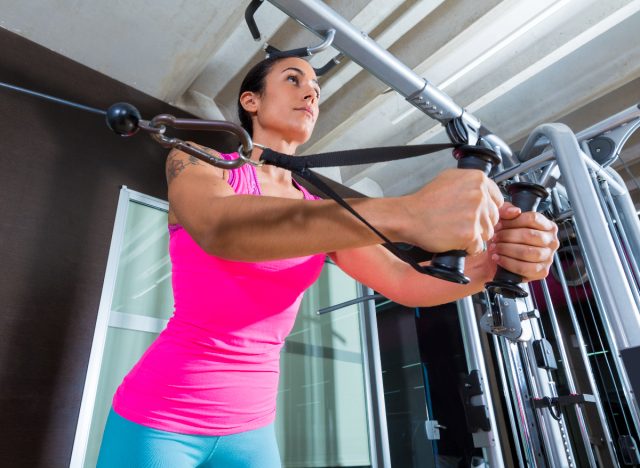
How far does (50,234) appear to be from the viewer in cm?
178

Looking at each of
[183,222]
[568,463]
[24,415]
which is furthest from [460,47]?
[24,415]

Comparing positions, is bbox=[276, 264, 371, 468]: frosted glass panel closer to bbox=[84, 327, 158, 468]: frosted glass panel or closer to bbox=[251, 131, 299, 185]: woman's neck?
bbox=[84, 327, 158, 468]: frosted glass panel

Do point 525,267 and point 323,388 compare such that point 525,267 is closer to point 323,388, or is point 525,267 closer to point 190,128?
point 190,128

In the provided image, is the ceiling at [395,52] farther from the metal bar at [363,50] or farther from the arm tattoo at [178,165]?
the arm tattoo at [178,165]

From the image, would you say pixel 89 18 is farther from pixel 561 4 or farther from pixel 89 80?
pixel 561 4

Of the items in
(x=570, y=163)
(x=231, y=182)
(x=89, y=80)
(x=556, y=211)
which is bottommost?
(x=231, y=182)

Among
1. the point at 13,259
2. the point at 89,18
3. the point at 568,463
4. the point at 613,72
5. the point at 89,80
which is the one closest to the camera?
the point at 568,463

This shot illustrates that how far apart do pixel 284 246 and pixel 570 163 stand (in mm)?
983

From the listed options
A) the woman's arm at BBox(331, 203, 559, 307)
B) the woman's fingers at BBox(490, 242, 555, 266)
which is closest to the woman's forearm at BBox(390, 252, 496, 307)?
the woman's arm at BBox(331, 203, 559, 307)

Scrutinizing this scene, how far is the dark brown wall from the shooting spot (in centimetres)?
157

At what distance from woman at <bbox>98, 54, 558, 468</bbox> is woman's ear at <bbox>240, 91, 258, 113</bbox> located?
299mm

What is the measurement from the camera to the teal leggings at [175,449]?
0.73 meters

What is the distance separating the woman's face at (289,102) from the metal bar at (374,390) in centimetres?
171

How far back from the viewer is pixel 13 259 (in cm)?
166
